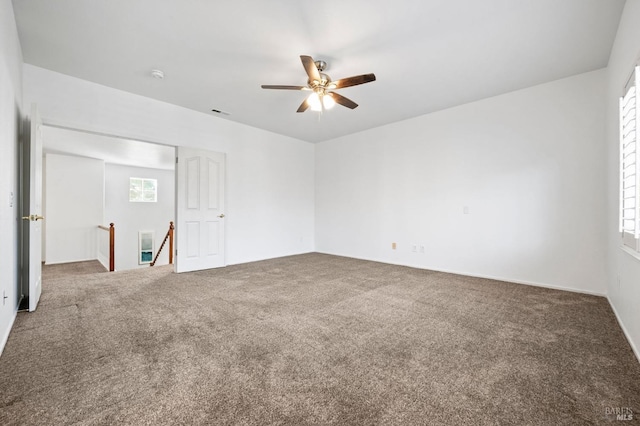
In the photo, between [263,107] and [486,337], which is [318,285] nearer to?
[486,337]

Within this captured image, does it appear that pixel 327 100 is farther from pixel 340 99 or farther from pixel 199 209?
pixel 199 209

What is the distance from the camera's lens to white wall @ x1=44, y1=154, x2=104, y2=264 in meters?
6.43

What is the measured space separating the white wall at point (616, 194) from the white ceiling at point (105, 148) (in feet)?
21.8

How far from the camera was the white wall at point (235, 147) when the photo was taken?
11.6ft

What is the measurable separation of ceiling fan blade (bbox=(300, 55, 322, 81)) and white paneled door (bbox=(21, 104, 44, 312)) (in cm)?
282

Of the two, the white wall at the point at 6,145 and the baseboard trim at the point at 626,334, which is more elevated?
the white wall at the point at 6,145

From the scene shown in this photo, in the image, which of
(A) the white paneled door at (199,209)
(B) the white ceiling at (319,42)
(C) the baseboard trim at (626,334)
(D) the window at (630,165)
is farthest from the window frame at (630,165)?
(A) the white paneled door at (199,209)

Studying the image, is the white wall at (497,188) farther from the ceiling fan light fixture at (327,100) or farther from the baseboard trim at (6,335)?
the baseboard trim at (6,335)

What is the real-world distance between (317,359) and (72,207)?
8.01 meters

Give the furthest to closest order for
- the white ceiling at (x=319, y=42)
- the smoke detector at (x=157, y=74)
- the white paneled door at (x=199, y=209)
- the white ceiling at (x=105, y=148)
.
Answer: the white ceiling at (x=105, y=148)
the white paneled door at (x=199, y=209)
the smoke detector at (x=157, y=74)
the white ceiling at (x=319, y=42)

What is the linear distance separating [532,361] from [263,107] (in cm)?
453

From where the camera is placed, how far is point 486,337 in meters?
2.23

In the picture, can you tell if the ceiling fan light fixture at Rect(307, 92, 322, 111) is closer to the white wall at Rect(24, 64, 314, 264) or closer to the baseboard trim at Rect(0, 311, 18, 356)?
the white wall at Rect(24, 64, 314, 264)

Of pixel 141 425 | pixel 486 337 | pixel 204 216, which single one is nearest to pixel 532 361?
pixel 486 337
